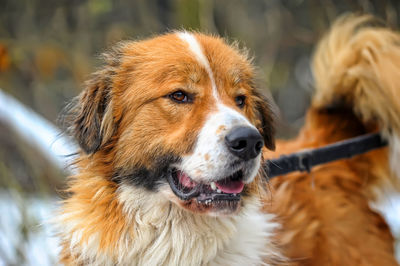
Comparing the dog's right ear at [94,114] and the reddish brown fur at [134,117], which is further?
the dog's right ear at [94,114]

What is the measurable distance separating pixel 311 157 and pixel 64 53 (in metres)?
3.69

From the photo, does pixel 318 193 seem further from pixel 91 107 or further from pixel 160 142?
pixel 91 107

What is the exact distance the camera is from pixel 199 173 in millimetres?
2264

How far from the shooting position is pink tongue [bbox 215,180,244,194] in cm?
238

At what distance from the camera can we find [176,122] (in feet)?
8.03

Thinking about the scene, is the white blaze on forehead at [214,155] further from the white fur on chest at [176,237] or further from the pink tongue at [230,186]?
the white fur on chest at [176,237]

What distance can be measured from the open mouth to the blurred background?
960mm

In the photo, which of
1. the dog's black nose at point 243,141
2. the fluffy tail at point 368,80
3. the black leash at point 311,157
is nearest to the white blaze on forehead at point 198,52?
the dog's black nose at point 243,141

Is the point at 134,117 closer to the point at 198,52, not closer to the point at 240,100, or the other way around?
the point at 198,52

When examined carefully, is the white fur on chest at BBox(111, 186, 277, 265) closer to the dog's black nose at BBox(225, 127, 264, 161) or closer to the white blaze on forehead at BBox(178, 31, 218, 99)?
the dog's black nose at BBox(225, 127, 264, 161)

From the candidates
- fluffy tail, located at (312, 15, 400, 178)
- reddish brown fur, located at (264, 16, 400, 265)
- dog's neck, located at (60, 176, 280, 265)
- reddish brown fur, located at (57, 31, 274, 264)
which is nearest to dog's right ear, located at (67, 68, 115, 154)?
reddish brown fur, located at (57, 31, 274, 264)

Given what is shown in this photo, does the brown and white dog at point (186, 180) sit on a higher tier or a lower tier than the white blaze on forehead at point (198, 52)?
lower

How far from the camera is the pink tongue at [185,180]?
93.2 inches

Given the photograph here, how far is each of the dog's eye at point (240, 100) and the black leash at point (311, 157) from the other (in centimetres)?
40
